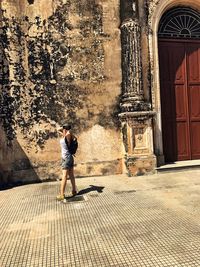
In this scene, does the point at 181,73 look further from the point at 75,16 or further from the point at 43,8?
the point at 43,8

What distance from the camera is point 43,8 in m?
7.38

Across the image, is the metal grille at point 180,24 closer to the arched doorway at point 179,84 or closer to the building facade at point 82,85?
the arched doorway at point 179,84

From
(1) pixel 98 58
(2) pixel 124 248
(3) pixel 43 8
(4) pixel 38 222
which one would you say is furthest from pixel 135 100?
(2) pixel 124 248

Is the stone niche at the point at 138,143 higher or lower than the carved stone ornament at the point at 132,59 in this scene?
lower

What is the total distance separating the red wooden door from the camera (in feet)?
27.2

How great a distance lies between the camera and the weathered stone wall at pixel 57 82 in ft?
23.5

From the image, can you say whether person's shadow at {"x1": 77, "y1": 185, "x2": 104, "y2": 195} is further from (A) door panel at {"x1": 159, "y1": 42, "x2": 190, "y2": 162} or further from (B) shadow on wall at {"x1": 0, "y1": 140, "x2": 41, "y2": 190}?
(A) door panel at {"x1": 159, "y1": 42, "x2": 190, "y2": 162}

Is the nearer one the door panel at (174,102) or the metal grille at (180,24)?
the door panel at (174,102)

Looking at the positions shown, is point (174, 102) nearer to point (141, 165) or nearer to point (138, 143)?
point (138, 143)

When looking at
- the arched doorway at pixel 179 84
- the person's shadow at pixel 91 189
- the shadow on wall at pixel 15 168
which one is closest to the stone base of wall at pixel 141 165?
the arched doorway at pixel 179 84

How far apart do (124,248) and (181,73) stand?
246 inches

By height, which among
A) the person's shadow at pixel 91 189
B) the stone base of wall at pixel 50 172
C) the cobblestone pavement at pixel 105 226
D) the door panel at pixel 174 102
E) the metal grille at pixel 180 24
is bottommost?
the cobblestone pavement at pixel 105 226

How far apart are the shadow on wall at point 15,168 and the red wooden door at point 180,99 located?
12.1ft

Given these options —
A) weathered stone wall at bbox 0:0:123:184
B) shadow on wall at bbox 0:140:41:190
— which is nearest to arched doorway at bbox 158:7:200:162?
weathered stone wall at bbox 0:0:123:184
